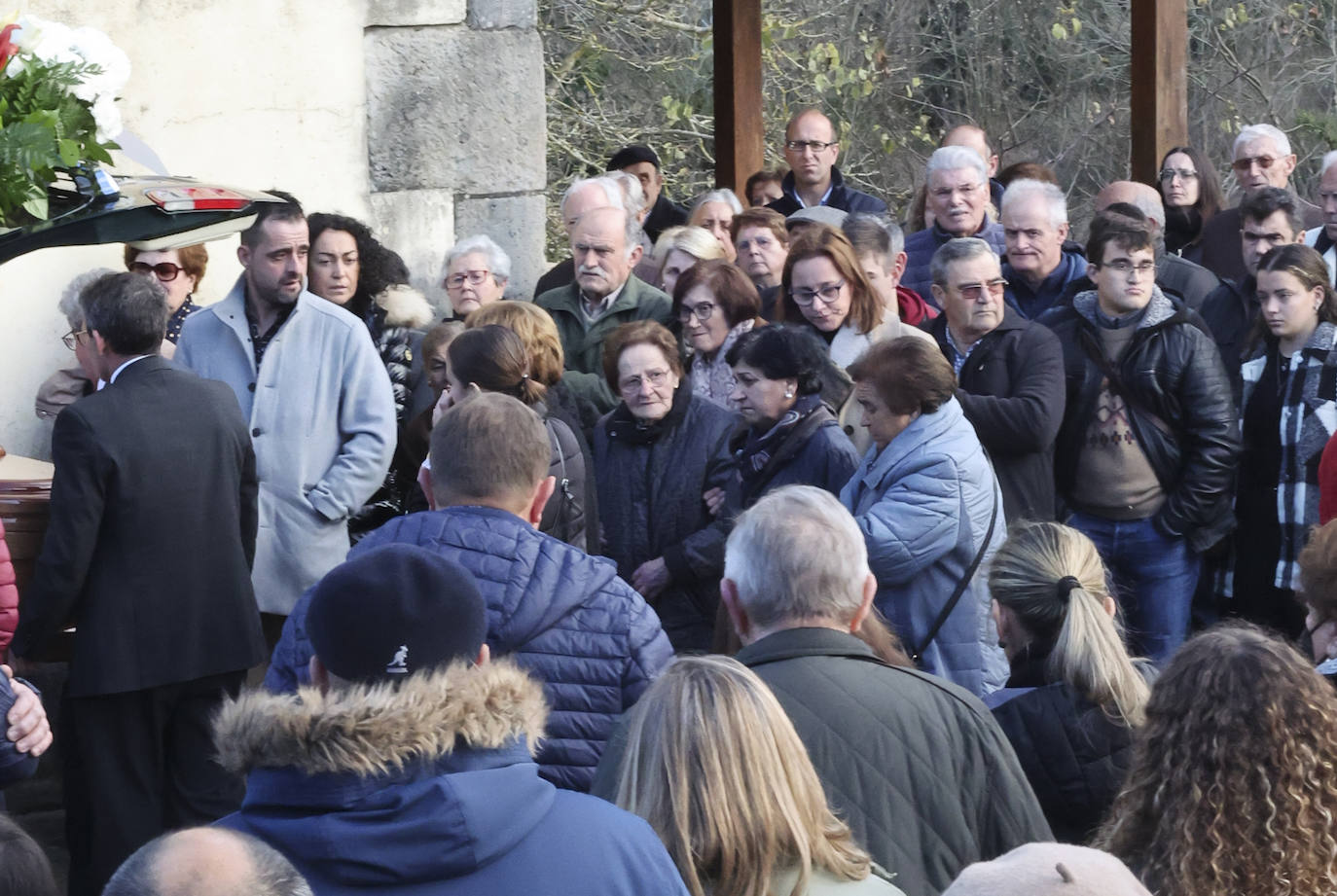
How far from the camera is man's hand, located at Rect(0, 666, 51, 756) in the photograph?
315cm

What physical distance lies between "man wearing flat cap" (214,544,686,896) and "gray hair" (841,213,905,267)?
3.85 metres

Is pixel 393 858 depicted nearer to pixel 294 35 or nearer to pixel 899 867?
pixel 899 867

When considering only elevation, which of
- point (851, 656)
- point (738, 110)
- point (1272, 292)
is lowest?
point (851, 656)

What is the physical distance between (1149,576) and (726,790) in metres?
3.54

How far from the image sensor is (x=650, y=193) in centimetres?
904

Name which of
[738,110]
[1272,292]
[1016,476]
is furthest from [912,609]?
[738,110]

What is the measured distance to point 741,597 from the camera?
290 cm

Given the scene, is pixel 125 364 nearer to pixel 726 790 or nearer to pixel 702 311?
pixel 702 311

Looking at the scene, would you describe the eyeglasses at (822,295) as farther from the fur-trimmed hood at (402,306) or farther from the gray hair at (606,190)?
the gray hair at (606,190)

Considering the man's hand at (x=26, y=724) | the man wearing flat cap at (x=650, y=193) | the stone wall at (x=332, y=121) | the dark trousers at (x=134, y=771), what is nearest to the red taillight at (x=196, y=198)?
the man's hand at (x=26, y=724)

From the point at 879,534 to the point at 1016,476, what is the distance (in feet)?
3.90

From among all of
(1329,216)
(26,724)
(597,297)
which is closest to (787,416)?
(597,297)

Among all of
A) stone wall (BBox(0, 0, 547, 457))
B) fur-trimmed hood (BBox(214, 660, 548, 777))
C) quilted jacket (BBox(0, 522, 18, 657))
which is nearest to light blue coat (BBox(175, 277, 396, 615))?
stone wall (BBox(0, 0, 547, 457))

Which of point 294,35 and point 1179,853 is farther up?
point 294,35
